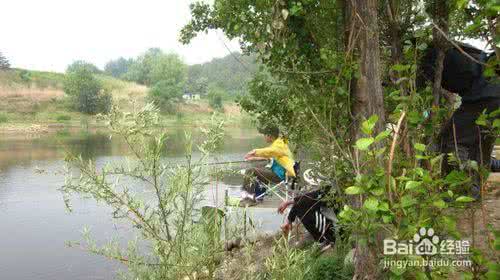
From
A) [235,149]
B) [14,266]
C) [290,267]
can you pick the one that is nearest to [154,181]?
[290,267]

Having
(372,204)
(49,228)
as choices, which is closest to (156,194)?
(372,204)

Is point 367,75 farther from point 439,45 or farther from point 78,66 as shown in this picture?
point 78,66

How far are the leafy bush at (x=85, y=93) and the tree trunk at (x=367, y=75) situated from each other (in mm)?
51591

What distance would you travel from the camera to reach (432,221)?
1.79m

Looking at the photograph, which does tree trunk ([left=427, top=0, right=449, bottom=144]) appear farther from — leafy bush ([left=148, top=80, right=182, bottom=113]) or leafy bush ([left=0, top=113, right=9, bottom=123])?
leafy bush ([left=148, top=80, right=182, bottom=113])

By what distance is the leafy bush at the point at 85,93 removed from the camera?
53781 mm

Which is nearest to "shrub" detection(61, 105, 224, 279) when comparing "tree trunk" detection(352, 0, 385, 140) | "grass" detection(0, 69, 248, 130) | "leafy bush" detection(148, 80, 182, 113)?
"tree trunk" detection(352, 0, 385, 140)

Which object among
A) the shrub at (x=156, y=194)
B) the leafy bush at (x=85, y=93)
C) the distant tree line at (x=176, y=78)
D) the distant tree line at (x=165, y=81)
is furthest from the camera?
the distant tree line at (x=176, y=78)

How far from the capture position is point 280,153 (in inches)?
268

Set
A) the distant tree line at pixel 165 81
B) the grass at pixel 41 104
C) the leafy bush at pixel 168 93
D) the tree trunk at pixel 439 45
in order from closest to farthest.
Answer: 1. the tree trunk at pixel 439 45
2. the grass at pixel 41 104
3. the distant tree line at pixel 165 81
4. the leafy bush at pixel 168 93

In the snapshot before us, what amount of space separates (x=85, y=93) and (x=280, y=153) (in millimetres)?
51626

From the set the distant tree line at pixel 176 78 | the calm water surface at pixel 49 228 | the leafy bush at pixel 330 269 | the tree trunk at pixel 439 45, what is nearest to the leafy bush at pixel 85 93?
the distant tree line at pixel 176 78

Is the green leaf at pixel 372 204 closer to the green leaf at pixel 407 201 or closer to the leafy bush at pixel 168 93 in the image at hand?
the green leaf at pixel 407 201

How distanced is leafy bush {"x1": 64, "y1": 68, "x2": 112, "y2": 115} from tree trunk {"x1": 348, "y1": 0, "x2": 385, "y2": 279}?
2031 inches
